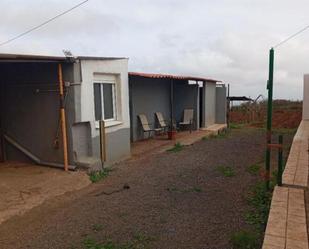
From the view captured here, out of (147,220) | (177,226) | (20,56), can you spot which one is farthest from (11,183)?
(177,226)

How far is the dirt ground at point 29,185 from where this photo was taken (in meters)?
6.10

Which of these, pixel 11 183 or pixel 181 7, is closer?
pixel 11 183

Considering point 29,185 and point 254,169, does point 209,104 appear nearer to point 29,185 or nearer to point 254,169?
point 254,169

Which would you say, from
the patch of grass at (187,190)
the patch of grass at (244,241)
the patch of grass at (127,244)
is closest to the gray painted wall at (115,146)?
the patch of grass at (187,190)

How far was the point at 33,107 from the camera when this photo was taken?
28.8ft

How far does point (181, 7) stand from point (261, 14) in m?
2.93

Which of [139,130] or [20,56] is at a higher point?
[20,56]

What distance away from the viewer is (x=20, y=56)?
6512mm

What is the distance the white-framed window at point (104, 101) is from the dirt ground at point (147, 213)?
66.6 inches

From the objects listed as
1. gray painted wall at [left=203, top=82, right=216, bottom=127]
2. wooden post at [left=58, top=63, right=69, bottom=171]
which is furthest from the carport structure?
gray painted wall at [left=203, top=82, right=216, bottom=127]

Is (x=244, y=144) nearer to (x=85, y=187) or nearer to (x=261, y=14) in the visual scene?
(x=261, y=14)

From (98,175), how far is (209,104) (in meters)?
11.7

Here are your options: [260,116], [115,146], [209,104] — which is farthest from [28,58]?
[260,116]

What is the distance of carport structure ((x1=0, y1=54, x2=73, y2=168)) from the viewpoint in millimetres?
8289
